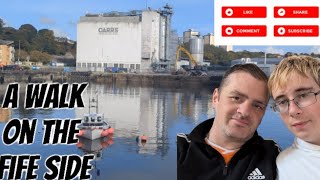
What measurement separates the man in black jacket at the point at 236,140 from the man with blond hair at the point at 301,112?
0.22ft

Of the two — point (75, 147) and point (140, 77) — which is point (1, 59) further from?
point (75, 147)

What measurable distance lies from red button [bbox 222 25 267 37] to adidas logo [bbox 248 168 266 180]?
3.99ft

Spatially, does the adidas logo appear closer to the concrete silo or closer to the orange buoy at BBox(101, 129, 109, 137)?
the orange buoy at BBox(101, 129, 109, 137)

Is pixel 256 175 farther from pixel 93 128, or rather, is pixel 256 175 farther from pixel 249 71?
pixel 93 128

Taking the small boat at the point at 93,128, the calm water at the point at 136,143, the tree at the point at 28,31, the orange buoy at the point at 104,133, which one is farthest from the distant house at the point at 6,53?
the orange buoy at the point at 104,133

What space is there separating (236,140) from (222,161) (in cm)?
5

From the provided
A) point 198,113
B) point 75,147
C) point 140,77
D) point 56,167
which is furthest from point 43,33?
point 56,167

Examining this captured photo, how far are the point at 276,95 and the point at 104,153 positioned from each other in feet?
33.1

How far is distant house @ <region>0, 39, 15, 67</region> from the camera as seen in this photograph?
37.9 m

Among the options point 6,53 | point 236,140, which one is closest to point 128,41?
point 6,53

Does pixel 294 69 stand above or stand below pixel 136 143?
above

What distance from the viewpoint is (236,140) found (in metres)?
0.81

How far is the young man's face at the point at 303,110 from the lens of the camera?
0.68 metres

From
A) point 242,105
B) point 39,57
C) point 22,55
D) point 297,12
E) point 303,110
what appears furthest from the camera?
point 22,55
